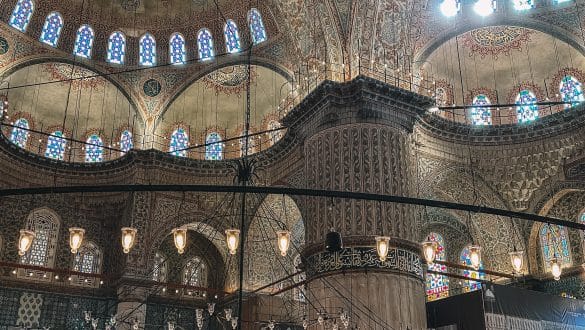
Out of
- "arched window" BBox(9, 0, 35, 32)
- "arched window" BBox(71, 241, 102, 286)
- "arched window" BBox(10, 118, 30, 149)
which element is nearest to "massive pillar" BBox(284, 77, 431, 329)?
"arched window" BBox(71, 241, 102, 286)

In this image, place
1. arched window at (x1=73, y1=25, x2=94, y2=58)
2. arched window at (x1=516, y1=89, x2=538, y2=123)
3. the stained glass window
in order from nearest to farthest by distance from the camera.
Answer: the stained glass window < arched window at (x1=516, y1=89, x2=538, y2=123) < arched window at (x1=73, y1=25, x2=94, y2=58)

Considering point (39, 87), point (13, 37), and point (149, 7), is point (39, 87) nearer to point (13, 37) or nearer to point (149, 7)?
point (13, 37)

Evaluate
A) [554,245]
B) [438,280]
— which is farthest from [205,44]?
[554,245]

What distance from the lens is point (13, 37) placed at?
59.6ft

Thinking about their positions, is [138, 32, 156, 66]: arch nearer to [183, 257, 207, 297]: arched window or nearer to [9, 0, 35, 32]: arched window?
[9, 0, 35, 32]: arched window

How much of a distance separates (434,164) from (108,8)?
10567 mm

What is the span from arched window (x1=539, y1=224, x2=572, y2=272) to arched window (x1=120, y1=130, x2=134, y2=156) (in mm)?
12048

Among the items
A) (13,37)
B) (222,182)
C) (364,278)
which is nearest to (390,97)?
(364,278)

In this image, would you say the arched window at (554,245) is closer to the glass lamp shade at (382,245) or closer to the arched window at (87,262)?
the glass lamp shade at (382,245)

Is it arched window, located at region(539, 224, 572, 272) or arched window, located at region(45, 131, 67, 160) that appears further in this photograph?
arched window, located at region(45, 131, 67, 160)

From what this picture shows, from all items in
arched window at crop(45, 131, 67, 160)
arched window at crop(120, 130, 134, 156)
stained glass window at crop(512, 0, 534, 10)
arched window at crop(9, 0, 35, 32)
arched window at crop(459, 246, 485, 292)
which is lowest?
arched window at crop(459, 246, 485, 292)

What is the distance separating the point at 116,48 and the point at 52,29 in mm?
1902

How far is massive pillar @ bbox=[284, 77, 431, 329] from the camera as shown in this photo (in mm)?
12688

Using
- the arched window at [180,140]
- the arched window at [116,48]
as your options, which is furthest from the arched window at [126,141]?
the arched window at [116,48]
